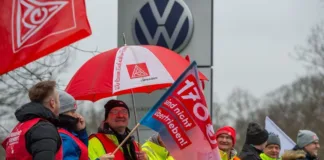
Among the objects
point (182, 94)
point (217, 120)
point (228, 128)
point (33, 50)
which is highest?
point (33, 50)

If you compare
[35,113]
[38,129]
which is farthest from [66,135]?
[38,129]

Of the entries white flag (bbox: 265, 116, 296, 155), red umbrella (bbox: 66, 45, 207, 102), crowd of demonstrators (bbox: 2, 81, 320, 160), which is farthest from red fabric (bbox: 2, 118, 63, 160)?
white flag (bbox: 265, 116, 296, 155)

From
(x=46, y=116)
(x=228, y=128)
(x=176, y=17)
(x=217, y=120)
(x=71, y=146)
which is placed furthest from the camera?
(x=217, y=120)

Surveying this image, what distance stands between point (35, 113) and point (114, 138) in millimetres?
1618

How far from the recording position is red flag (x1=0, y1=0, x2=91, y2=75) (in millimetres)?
6293

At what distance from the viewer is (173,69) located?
8.01 meters

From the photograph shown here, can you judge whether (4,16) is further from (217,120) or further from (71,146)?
(217,120)

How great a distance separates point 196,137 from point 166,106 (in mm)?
347

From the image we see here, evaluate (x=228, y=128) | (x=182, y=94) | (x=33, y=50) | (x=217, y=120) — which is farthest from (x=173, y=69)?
(x=217, y=120)

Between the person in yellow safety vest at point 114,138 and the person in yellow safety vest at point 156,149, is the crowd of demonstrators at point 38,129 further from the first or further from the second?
the person in yellow safety vest at point 156,149

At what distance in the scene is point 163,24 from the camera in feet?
32.3

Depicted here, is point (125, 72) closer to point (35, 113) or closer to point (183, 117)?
point (183, 117)

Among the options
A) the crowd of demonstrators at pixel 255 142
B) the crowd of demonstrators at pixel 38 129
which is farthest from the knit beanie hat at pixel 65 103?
the crowd of demonstrators at pixel 255 142

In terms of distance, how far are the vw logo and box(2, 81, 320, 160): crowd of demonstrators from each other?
4.25 feet
